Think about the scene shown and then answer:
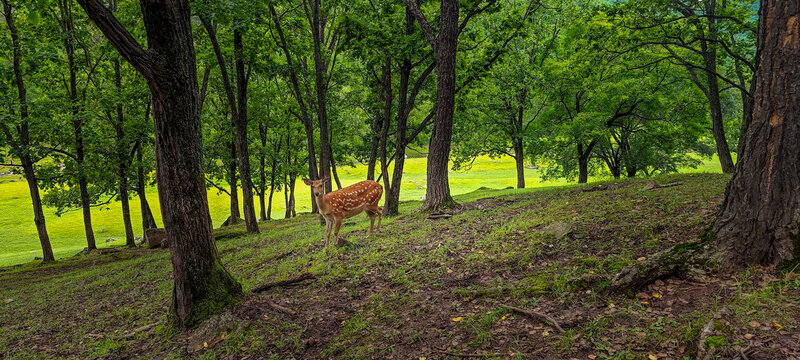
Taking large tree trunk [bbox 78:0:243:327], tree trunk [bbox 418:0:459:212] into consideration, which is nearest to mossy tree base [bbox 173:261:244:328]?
large tree trunk [bbox 78:0:243:327]

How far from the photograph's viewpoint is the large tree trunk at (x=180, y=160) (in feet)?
18.6

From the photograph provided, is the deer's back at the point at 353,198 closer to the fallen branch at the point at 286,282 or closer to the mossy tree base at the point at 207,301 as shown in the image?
the fallen branch at the point at 286,282

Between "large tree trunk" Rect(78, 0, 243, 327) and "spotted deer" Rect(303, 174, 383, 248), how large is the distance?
361cm

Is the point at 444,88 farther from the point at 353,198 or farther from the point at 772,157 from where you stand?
the point at 772,157

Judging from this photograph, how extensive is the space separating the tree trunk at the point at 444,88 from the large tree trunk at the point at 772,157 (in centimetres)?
863

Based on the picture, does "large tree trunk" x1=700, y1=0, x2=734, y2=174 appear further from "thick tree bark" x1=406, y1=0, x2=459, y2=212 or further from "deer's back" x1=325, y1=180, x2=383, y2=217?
"deer's back" x1=325, y1=180, x2=383, y2=217

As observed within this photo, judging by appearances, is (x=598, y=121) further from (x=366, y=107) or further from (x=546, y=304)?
(x=546, y=304)

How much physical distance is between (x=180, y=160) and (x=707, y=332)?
22.6ft

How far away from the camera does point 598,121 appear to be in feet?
82.4

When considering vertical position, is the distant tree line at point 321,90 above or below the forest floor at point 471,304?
above

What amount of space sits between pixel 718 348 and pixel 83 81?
27.5 metres

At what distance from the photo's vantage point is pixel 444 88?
12977 millimetres

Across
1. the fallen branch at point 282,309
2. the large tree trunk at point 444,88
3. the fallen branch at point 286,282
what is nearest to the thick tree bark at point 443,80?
the large tree trunk at point 444,88

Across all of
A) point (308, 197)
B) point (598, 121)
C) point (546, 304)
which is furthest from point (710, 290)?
point (308, 197)
